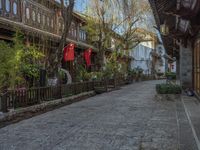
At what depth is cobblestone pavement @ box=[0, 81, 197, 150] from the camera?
8.05 m

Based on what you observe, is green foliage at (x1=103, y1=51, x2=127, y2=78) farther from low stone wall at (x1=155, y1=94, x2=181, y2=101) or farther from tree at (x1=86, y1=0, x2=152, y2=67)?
low stone wall at (x1=155, y1=94, x2=181, y2=101)

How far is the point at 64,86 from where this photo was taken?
716 inches

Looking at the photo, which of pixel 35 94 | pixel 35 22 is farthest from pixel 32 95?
pixel 35 22

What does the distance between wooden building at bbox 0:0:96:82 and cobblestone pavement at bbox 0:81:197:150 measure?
18.6ft

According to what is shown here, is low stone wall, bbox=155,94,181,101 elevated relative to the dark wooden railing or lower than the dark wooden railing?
lower

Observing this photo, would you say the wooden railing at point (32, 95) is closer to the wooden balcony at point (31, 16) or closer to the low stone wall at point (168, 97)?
the wooden balcony at point (31, 16)

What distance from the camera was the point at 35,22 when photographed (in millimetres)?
22047

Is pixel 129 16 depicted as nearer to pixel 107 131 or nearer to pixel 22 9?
pixel 22 9

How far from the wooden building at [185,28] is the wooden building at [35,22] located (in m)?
5.79

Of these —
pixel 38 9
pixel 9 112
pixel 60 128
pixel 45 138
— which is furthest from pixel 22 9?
pixel 45 138

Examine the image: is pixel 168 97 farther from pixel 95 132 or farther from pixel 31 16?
pixel 95 132

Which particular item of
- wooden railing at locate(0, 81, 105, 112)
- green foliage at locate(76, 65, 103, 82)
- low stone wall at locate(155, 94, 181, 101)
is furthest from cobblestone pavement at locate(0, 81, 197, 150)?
green foliage at locate(76, 65, 103, 82)

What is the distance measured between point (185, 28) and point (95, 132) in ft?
34.3

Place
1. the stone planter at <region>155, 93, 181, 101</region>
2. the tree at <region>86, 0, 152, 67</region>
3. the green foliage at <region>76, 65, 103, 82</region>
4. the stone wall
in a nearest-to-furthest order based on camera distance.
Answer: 1. the stone planter at <region>155, 93, 181, 101</region>
2. the stone wall
3. the green foliage at <region>76, 65, 103, 82</region>
4. the tree at <region>86, 0, 152, 67</region>
